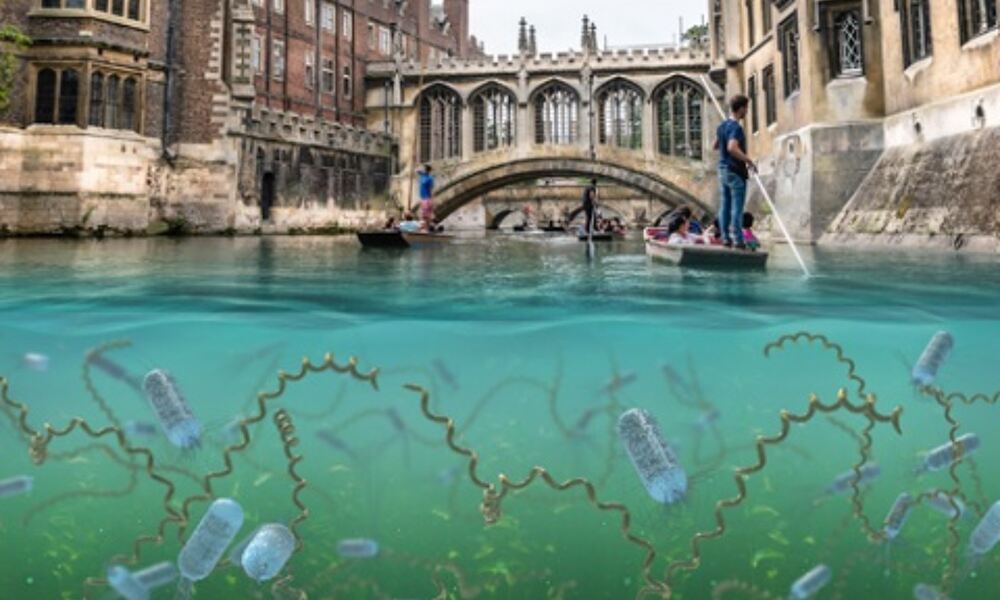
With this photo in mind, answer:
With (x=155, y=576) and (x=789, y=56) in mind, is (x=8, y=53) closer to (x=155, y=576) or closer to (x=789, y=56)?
(x=155, y=576)

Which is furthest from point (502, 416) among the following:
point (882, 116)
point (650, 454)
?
point (882, 116)

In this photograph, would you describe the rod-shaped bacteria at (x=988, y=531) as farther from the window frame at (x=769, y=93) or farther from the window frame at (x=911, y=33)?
the window frame at (x=769, y=93)

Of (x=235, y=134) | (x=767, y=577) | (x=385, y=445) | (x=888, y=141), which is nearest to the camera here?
(x=767, y=577)

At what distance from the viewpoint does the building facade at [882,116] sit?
12.5 m

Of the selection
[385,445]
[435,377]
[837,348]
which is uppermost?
[837,348]

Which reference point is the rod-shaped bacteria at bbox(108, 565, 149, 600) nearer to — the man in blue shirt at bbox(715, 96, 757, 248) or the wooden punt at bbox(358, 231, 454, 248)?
the man in blue shirt at bbox(715, 96, 757, 248)

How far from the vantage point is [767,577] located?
15.8 feet

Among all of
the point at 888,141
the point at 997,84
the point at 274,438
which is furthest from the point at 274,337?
the point at 888,141

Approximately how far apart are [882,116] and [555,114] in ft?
71.2

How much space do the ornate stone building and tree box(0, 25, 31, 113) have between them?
2.54 ft

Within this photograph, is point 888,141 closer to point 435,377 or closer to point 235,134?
point 435,377

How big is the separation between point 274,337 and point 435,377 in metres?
1.70

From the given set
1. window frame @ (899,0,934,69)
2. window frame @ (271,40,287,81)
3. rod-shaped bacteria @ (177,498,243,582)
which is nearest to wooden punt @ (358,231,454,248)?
window frame @ (899,0,934,69)

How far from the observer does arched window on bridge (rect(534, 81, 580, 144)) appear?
36031mm
